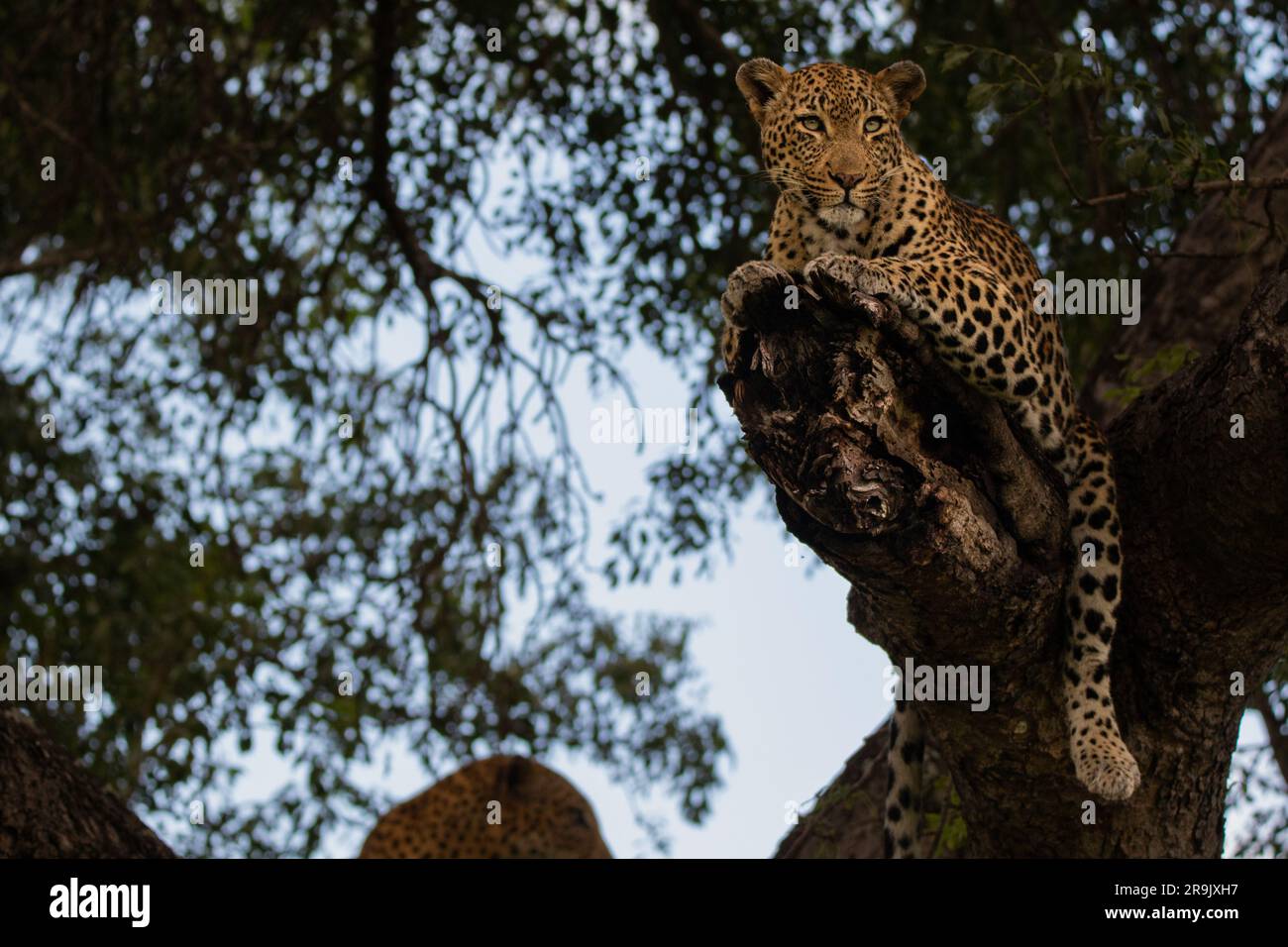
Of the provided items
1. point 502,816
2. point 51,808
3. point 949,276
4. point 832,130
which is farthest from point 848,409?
point 502,816

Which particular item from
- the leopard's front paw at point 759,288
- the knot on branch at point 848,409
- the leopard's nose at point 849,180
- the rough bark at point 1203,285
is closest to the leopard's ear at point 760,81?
the leopard's nose at point 849,180

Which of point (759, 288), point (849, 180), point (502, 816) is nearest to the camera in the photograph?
point (759, 288)

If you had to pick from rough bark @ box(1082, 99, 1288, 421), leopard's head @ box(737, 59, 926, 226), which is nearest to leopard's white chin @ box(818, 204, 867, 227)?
leopard's head @ box(737, 59, 926, 226)

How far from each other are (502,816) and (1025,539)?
21.3 ft

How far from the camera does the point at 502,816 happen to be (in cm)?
1098

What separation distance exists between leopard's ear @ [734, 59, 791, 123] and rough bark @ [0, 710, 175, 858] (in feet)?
11.7

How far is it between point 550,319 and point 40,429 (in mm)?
3396

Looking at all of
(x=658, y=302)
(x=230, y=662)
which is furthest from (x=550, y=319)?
(x=230, y=662)

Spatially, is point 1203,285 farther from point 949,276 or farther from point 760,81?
point 949,276

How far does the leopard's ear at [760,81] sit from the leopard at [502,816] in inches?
230

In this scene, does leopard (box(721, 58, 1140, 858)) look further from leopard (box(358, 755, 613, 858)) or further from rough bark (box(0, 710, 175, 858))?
leopard (box(358, 755, 613, 858))

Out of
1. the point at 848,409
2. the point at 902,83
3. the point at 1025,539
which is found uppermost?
the point at 902,83

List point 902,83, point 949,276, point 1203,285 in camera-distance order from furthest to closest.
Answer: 1. point 1203,285
2. point 902,83
3. point 949,276

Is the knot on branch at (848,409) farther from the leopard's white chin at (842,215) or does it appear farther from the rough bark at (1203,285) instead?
the rough bark at (1203,285)
